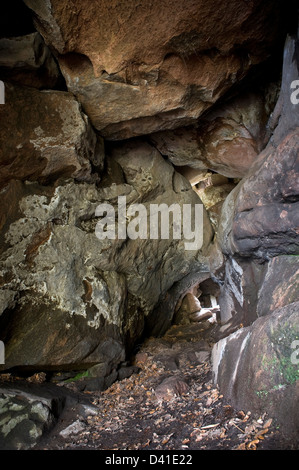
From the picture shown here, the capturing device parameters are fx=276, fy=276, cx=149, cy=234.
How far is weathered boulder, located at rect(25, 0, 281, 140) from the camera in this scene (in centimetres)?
341

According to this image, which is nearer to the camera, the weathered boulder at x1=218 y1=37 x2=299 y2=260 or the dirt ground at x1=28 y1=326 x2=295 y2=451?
the dirt ground at x1=28 y1=326 x2=295 y2=451

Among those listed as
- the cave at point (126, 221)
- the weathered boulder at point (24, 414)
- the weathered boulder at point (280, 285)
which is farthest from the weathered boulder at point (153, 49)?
the weathered boulder at point (24, 414)

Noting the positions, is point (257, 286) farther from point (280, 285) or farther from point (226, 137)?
point (226, 137)

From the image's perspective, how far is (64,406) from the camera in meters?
3.60

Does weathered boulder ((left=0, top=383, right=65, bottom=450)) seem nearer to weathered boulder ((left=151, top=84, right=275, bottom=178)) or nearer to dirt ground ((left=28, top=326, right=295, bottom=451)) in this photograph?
dirt ground ((left=28, top=326, right=295, bottom=451))

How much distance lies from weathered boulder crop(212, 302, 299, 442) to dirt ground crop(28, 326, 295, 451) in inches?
4.1

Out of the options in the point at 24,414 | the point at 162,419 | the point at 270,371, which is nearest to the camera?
the point at 270,371

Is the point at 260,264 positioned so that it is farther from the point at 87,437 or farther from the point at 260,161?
the point at 87,437

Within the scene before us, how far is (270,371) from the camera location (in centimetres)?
258

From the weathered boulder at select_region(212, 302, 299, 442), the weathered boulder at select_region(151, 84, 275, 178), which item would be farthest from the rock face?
the weathered boulder at select_region(151, 84, 275, 178)

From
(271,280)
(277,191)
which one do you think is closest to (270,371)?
(271,280)

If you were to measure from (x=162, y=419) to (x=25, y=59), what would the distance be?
5106 millimetres


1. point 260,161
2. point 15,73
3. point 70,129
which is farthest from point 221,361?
point 15,73

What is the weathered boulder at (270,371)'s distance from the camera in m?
2.31
